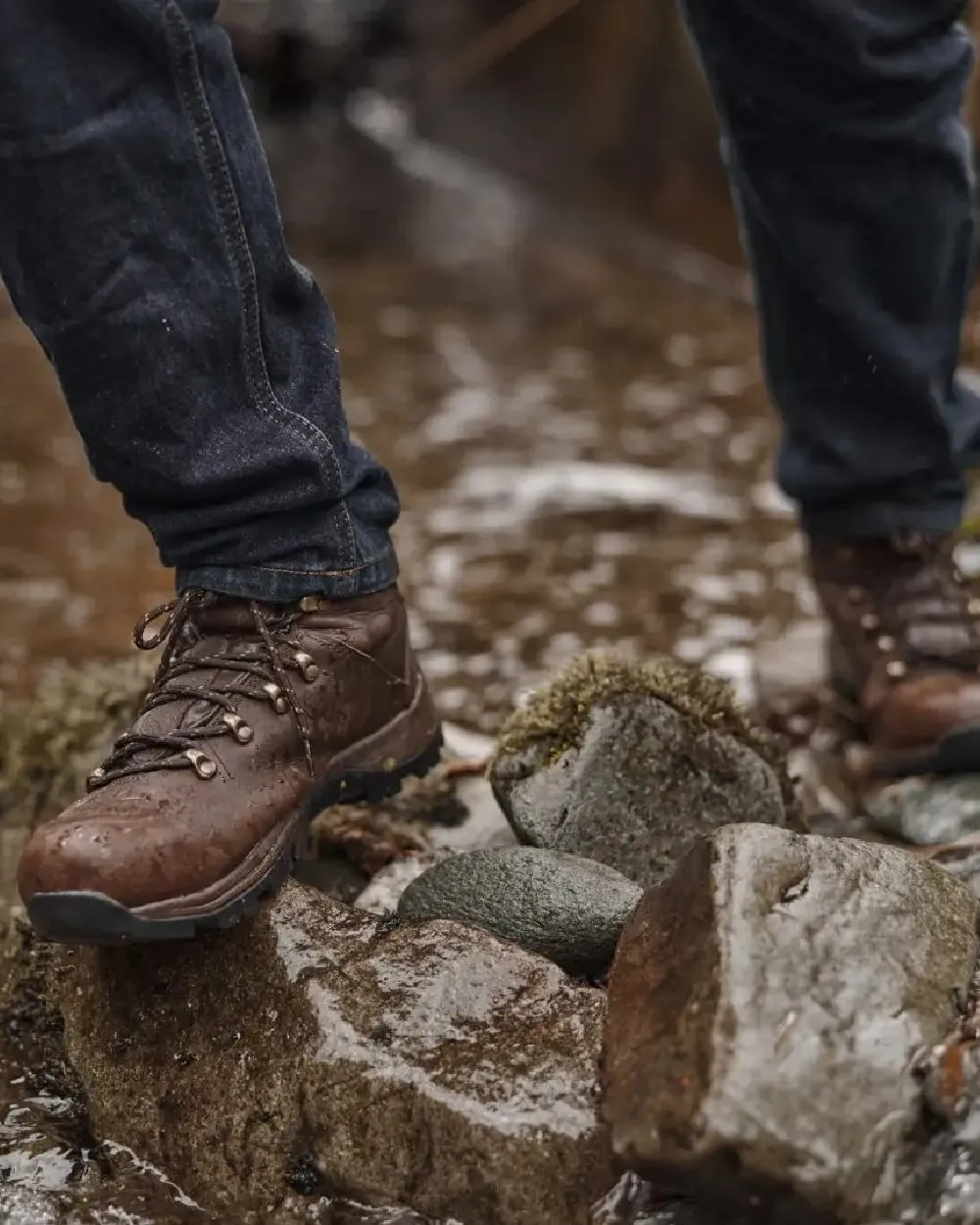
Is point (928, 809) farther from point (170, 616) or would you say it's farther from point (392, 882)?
point (170, 616)

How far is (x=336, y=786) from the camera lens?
5.84 feet

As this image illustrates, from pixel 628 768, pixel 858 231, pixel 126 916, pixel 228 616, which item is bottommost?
pixel 628 768

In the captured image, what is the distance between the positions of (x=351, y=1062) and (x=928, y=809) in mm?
1148

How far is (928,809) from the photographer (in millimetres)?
2184

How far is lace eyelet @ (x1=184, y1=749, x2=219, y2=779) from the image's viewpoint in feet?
5.09

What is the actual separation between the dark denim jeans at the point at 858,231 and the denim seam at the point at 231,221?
0.98 m

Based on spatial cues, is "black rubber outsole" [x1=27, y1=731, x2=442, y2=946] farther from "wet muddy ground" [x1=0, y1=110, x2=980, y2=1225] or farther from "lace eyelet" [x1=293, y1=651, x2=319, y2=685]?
"wet muddy ground" [x1=0, y1=110, x2=980, y2=1225]

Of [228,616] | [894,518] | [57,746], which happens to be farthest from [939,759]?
[57,746]

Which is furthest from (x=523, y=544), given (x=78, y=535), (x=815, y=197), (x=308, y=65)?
(x=308, y=65)

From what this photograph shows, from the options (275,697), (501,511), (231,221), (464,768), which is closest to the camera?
(231,221)

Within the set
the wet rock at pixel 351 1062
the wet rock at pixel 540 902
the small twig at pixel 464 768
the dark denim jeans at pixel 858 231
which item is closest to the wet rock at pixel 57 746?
the small twig at pixel 464 768

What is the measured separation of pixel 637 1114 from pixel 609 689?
0.79 meters

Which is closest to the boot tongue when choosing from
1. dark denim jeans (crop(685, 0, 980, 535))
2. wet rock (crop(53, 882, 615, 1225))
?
wet rock (crop(53, 882, 615, 1225))

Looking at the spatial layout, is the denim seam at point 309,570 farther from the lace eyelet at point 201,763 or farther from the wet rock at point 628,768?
the wet rock at point 628,768
